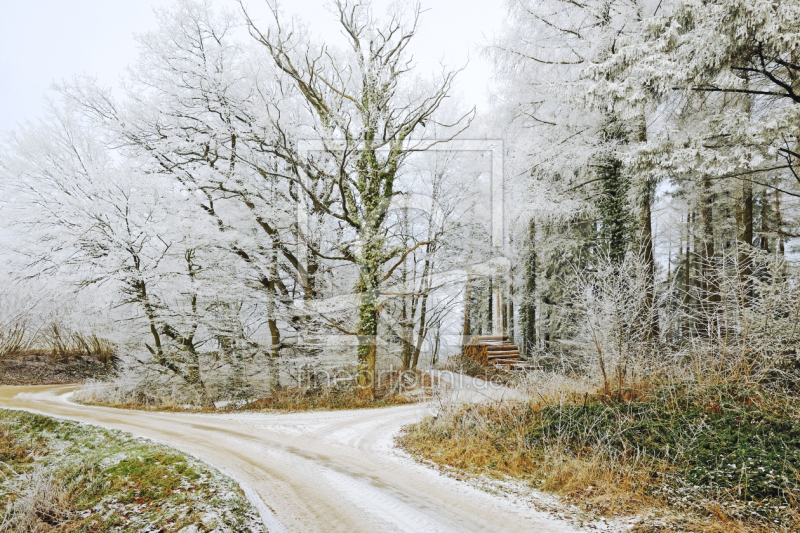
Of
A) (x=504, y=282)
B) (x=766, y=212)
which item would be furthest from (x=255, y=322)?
(x=766, y=212)

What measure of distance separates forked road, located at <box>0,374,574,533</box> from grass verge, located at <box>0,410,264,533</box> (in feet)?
1.34

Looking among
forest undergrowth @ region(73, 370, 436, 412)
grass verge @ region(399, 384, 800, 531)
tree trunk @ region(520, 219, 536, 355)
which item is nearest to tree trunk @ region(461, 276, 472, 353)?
tree trunk @ region(520, 219, 536, 355)

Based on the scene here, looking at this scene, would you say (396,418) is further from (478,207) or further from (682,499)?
(478,207)

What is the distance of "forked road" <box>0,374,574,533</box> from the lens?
3.68 m

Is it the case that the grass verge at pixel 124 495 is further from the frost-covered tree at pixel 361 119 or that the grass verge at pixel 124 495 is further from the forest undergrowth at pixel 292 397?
the frost-covered tree at pixel 361 119

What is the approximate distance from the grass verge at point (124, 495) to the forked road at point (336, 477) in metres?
0.41

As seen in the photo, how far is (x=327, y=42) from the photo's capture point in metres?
11.9

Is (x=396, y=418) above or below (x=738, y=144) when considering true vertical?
below

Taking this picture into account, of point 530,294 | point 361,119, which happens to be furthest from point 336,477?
point 530,294

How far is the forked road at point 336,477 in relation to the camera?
3676 millimetres

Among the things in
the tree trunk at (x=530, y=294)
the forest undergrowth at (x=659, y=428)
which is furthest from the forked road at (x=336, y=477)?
the tree trunk at (x=530, y=294)

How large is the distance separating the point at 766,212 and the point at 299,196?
18.5 meters

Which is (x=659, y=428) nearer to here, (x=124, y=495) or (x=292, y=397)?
(x=124, y=495)

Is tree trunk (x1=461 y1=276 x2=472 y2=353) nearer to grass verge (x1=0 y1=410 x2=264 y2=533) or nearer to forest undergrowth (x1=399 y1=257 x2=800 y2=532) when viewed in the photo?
forest undergrowth (x1=399 y1=257 x2=800 y2=532)
